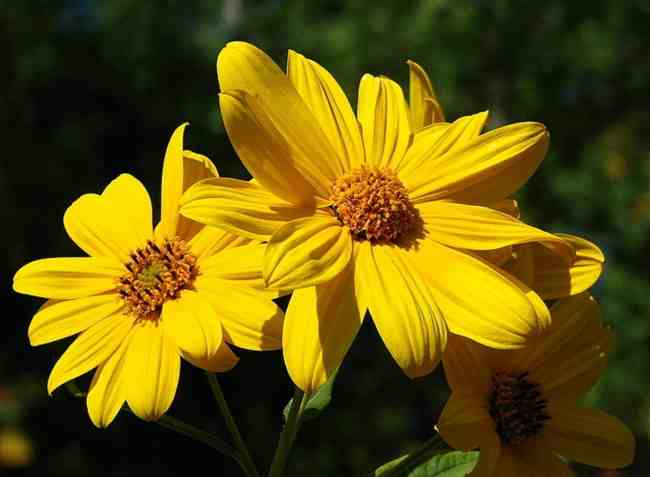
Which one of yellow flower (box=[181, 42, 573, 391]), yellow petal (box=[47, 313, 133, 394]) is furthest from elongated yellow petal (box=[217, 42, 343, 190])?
yellow petal (box=[47, 313, 133, 394])

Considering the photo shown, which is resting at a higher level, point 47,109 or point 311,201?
point 311,201

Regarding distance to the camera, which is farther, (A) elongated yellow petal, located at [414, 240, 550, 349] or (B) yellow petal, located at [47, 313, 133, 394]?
(B) yellow petal, located at [47, 313, 133, 394]

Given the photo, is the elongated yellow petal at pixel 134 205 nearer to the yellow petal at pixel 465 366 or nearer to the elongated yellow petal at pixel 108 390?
the elongated yellow petal at pixel 108 390

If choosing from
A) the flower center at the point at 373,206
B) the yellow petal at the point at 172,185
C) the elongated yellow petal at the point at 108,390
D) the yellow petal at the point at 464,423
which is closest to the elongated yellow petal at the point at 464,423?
the yellow petal at the point at 464,423

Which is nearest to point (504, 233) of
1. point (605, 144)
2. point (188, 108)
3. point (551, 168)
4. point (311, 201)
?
point (311, 201)

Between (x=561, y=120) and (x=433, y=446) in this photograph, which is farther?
(x=561, y=120)

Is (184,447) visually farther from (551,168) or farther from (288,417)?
(288,417)

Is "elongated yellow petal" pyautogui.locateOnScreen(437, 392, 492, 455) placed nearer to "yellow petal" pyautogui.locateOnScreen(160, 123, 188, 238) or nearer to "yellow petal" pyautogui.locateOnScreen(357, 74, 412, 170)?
"yellow petal" pyautogui.locateOnScreen(357, 74, 412, 170)
